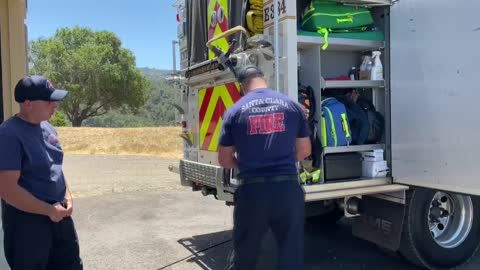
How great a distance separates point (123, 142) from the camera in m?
21.4

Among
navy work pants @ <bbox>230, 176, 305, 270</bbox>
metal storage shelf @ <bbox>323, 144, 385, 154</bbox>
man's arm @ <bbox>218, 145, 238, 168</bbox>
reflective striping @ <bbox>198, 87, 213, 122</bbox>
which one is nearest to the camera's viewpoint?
navy work pants @ <bbox>230, 176, 305, 270</bbox>

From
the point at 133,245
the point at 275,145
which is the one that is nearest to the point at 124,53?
the point at 133,245

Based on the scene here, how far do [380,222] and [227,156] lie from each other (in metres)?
2.03

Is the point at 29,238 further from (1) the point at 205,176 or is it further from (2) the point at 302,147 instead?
(1) the point at 205,176

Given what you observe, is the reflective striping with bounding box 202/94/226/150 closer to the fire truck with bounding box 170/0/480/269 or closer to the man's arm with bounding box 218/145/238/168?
the fire truck with bounding box 170/0/480/269

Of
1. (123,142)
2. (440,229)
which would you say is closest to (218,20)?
(440,229)

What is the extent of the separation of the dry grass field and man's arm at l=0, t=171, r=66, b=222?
52.4 feet

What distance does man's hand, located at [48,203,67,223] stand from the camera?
279cm

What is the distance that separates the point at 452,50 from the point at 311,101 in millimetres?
1185

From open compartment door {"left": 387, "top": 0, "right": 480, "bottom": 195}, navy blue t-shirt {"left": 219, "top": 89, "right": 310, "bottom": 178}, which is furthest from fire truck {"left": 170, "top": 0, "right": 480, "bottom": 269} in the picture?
navy blue t-shirt {"left": 219, "top": 89, "right": 310, "bottom": 178}

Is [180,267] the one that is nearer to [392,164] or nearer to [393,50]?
[392,164]

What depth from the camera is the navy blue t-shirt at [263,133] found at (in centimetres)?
319

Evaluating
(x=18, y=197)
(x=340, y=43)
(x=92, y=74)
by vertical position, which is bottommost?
(x=18, y=197)

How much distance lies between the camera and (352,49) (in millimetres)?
4824
